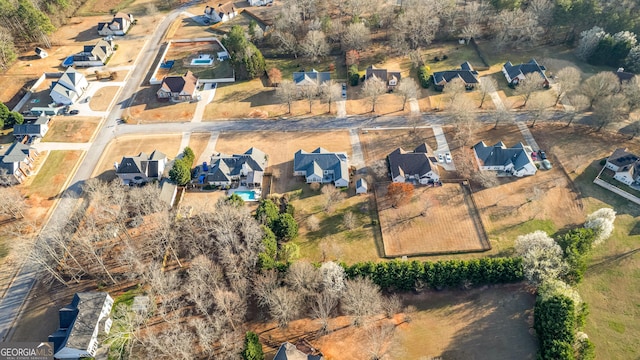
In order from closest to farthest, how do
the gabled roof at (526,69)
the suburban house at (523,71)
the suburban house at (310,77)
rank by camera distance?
1. the suburban house at (523,71)
2. the gabled roof at (526,69)
3. the suburban house at (310,77)

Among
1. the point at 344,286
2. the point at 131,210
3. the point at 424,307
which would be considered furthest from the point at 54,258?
the point at 424,307

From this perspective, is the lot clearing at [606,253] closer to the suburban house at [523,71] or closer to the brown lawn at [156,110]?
the suburban house at [523,71]

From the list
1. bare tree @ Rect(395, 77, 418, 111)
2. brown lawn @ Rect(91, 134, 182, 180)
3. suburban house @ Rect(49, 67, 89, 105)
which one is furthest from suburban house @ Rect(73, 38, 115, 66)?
bare tree @ Rect(395, 77, 418, 111)

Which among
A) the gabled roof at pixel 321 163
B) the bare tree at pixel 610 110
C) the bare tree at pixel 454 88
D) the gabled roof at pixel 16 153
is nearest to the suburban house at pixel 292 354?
the gabled roof at pixel 321 163

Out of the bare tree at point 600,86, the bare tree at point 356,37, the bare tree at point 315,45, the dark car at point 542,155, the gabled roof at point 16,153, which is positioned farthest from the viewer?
the bare tree at point 356,37

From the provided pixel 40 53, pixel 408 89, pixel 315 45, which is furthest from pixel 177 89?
pixel 408 89

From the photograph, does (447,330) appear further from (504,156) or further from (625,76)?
(625,76)

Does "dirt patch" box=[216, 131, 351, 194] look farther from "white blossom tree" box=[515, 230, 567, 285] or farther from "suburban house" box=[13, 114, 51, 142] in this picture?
"suburban house" box=[13, 114, 51, 142]

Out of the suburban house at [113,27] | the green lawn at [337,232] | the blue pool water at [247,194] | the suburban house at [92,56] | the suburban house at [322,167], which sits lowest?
the green lawn at [337,232]
